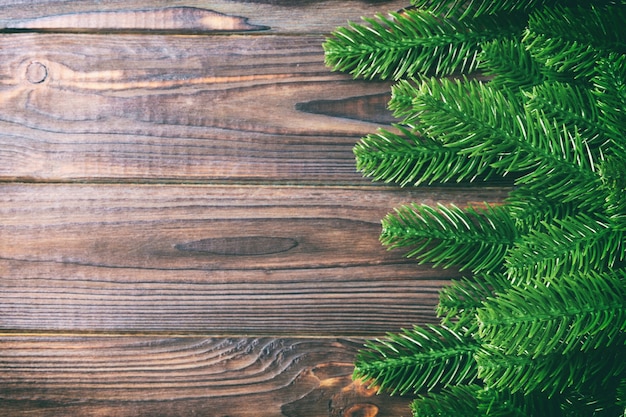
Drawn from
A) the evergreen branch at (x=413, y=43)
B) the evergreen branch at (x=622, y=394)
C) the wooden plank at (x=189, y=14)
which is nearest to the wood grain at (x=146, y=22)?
the wooden plank at (x=189, y=14)

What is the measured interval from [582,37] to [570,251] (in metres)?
0.17

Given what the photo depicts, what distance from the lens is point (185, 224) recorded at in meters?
0.59

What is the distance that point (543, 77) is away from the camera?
50cm

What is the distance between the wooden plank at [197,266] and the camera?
0.58m

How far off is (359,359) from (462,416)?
0.39 ft

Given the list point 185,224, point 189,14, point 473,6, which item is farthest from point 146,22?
point 473,6

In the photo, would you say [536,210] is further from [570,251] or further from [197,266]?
[197,266]

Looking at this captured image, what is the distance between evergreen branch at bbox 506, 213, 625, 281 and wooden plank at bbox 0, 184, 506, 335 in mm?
142

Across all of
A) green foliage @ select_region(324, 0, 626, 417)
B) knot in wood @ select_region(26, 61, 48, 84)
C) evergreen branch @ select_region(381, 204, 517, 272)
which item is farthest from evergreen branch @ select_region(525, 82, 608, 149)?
knot in wood @ select_region(26, 61, 48, 84)

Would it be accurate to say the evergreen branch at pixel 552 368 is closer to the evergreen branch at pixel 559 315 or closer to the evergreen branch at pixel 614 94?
the evergreen branch at pixel 559 315

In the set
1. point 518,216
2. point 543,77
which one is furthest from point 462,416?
point 543,77

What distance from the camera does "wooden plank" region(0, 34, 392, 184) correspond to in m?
0.59

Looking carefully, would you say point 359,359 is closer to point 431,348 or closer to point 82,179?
point 431,348

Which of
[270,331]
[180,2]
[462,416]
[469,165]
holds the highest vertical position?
[180,2]
